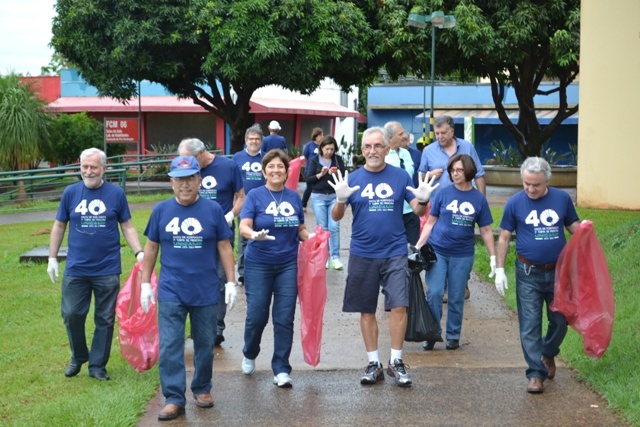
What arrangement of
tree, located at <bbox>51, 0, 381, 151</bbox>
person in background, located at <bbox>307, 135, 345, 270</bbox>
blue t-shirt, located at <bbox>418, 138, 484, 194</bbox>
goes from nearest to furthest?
blue t-shirt, located at <bbox>418, 138, 484, 194</bbox> → person in background, located at <bbox>307, 135, 345, 270</bbox> → tree, located at <bbox>51, 0, 381, 151</bbox>

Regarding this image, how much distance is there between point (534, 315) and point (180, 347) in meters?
2.46

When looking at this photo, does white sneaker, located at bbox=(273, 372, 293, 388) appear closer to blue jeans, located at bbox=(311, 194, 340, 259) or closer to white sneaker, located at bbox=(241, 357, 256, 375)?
white sneaker, located at bbox=(241, 357, 256, 375)

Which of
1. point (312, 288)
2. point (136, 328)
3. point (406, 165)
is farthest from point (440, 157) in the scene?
point (136, 328)

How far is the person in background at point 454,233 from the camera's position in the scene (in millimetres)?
8289

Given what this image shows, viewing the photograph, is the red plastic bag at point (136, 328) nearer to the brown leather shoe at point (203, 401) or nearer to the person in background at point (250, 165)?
the brown leather shoe at point (203, 401)

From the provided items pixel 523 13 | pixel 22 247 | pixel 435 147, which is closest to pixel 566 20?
pixel 523 13

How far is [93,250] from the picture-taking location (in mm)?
7461

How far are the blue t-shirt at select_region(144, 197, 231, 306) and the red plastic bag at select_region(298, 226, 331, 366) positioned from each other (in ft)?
2.94

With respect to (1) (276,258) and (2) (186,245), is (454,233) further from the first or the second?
(2) (186,245)

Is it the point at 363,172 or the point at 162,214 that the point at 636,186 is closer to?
the point at 363,172

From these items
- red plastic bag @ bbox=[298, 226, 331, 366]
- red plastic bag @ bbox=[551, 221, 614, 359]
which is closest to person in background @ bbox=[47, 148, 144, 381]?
red plastic bag @ bbox=[298, 226, 331, 366]

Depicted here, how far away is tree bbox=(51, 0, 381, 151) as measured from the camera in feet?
82.9

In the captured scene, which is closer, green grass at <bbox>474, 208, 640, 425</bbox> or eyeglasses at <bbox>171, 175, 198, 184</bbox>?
eyeglasses at <bbox>171, 175, 198, 184</bbox>

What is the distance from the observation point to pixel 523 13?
978 inches
